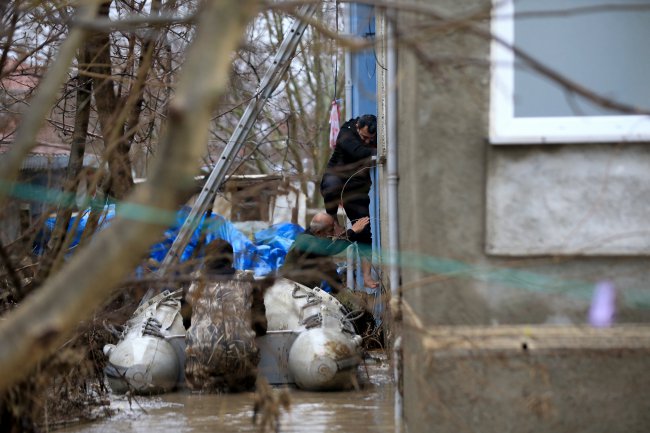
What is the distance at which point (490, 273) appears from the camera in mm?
4656

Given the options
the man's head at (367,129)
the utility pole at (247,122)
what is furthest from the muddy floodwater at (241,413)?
the man's head at (367,129)

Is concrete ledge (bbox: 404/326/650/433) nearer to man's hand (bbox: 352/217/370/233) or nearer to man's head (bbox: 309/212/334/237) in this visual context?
man's head (bbox: 309/212/334/237)

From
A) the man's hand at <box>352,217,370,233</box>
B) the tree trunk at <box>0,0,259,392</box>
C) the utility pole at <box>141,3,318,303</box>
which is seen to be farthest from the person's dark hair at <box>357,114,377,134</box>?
the tree trunk at <box>0,0,259,392</box>

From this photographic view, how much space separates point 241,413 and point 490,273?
2.76 metres

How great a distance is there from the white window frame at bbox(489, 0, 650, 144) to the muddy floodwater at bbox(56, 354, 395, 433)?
235cm

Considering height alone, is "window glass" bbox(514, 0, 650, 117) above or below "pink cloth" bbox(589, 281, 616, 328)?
above

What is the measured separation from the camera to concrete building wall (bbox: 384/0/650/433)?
180 inches

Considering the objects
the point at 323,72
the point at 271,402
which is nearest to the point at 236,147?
the point at 271,402

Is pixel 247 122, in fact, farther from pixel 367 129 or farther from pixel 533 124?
pixel 533 124

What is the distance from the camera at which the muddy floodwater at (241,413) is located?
20.1 ft

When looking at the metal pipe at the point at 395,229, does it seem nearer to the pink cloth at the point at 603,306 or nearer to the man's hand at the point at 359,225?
the pink cloth at the point at 603,306

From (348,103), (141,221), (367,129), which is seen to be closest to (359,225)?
(367,129)

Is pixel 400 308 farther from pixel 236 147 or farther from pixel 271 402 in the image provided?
pixel 236 147

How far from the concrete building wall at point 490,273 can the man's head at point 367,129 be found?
17.3ft
